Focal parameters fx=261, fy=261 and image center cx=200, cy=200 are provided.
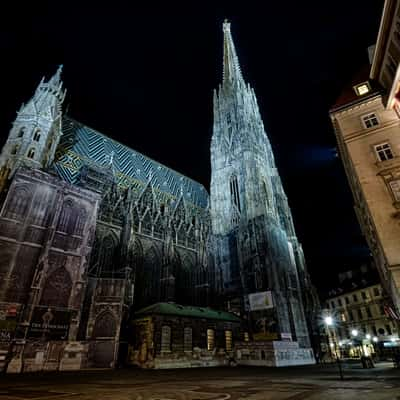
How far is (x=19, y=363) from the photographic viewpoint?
17812 millimetres

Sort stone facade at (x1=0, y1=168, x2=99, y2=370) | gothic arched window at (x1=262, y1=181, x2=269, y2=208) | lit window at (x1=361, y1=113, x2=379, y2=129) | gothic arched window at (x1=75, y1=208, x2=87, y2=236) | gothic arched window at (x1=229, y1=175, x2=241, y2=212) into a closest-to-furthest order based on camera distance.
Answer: lit window at (x1=361, y1=113, x2=379, y2=129), stone facade at (x1=0, y1=168, x2=99, y2=370), gothic arched window at (x1=75, y1=208, x2=87, y2=236), gothic arched window at (x1=262, y1=181, x2=269, y2=208), gothic arched window at (x1=229, y1=175, x2=241, y2=212)

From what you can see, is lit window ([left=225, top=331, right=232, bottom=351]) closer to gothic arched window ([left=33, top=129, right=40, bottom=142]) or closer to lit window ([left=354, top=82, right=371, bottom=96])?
lit window ([left=354, top=82, right=371, bottom=96])

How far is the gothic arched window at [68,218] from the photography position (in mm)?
24000

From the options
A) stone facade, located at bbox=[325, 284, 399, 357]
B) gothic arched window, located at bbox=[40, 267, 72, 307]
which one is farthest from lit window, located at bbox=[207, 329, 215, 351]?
stone facade, located at bbox=[325, 284, 399, 357]

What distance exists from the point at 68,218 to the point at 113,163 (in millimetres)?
16778

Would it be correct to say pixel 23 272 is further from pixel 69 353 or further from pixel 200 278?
pixel 200 278

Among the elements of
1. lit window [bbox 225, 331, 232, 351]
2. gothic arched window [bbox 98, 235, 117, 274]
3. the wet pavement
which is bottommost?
the wet pavement

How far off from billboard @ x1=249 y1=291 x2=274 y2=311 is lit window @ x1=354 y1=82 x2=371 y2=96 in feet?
70.6

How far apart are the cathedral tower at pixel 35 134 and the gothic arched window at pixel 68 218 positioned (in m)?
5.78

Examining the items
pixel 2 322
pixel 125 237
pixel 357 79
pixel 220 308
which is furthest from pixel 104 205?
pixel 357 79

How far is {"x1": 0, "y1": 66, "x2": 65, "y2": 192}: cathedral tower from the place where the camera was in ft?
89.5

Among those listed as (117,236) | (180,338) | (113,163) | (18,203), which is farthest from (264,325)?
(113,163)

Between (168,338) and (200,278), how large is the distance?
13938 millimetres

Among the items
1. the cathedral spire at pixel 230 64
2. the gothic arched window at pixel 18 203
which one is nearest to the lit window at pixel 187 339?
the gothic arched window at pixel 18 203
